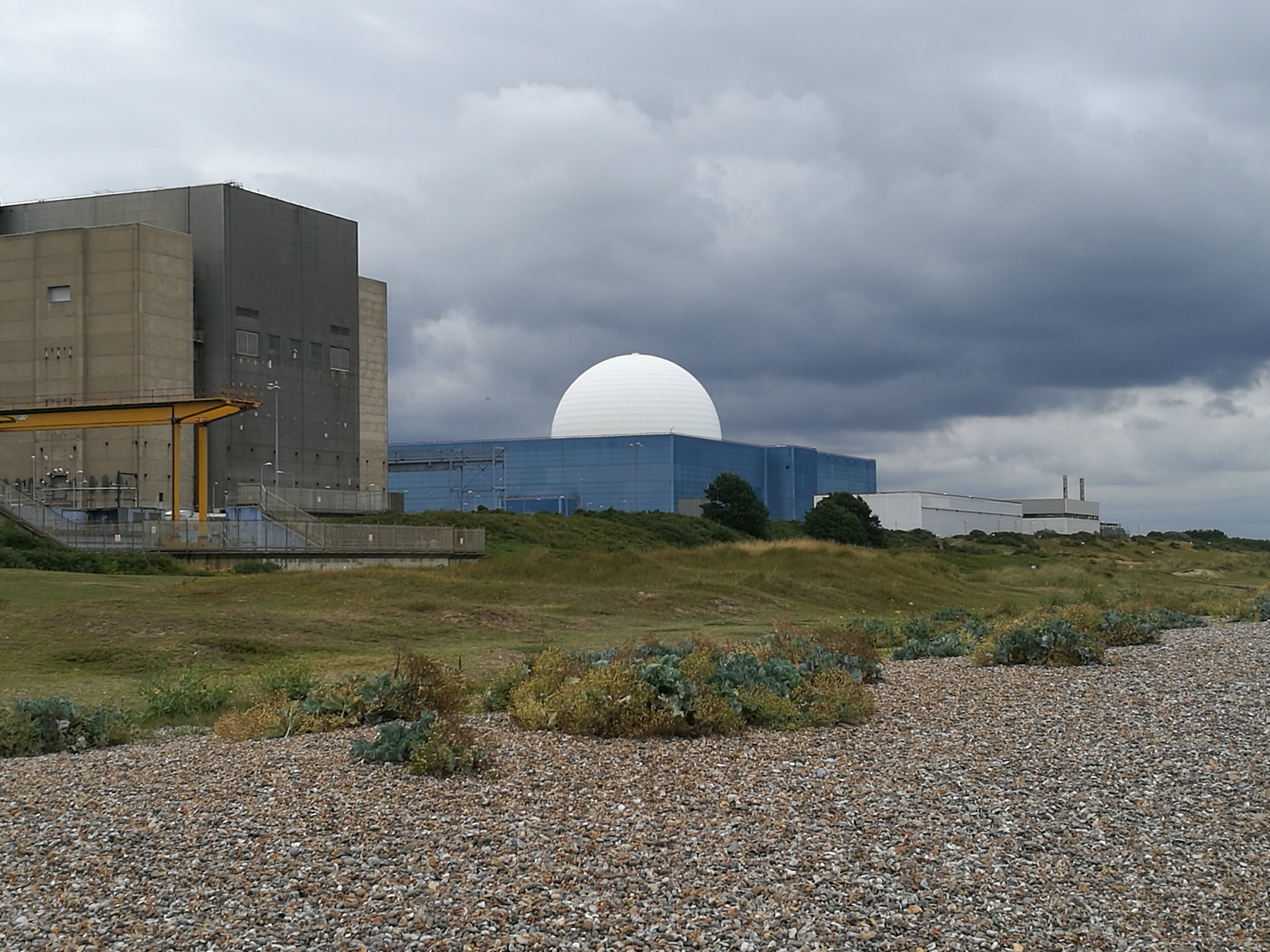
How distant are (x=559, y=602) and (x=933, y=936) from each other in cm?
2691

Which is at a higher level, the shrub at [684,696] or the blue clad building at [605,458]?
the blue clad building at [605,458]

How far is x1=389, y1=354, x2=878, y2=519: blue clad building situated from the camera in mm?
104375

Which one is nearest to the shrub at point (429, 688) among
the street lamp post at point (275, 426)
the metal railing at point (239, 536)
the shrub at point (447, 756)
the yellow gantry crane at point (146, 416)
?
the shrub at point (447, 756)

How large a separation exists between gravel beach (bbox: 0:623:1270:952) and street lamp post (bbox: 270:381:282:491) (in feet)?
216

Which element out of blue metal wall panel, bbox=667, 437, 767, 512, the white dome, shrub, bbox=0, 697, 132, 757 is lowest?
shrub, bbox=0, 697, 132, 757

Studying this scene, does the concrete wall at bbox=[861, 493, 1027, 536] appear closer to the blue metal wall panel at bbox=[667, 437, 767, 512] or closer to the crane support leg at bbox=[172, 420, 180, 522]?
the blue metal wall panel at bbox=[667, 437, 767, 512]

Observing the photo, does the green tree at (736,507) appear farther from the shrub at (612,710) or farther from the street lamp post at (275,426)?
the shrub at (612,710)

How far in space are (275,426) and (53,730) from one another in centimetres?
6574

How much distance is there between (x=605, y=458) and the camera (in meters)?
107

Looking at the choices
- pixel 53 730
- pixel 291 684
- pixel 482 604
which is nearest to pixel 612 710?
pixel 291 684

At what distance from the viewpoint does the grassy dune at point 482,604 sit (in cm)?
2064

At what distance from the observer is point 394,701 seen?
37.0ft

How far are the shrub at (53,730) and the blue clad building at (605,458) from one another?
3501 inches

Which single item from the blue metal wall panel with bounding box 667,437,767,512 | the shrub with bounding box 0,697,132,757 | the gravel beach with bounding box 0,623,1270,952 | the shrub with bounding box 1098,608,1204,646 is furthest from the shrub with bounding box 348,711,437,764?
the blue metal wall panel with bounding box 667,437,767,512
